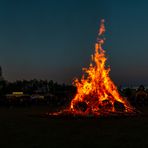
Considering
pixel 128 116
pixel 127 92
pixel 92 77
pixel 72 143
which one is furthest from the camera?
pixel 127 92

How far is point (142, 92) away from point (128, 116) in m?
26.8

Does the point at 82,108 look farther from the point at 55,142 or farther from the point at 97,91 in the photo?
the point at 55,142

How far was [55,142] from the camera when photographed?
1465 centimetres

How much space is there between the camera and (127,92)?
6394cm

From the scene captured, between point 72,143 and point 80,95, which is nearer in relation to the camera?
point 72,143

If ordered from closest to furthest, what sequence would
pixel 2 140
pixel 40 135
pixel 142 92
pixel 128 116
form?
pixel 2 140
pixel 40 135
pixel 128 116
pixel 142 92

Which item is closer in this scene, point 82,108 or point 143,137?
point 143,137

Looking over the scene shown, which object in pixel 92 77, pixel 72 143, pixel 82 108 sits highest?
pixel 92 77

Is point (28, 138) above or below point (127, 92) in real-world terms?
below

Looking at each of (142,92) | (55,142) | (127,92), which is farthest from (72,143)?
(127,92)

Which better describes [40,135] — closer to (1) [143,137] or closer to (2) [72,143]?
(2) [72,143]

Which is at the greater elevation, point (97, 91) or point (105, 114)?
point (97, 91)

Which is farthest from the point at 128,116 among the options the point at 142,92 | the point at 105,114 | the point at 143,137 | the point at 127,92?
the point at 127,92

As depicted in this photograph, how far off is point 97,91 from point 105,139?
49.7ft
